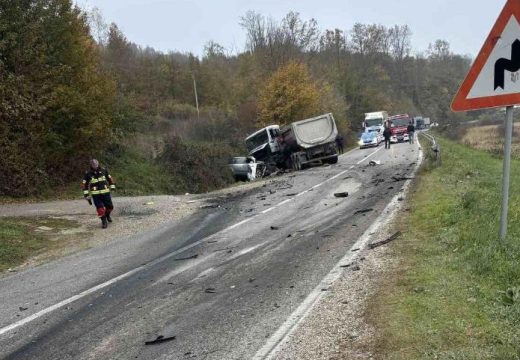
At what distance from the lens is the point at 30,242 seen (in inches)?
439

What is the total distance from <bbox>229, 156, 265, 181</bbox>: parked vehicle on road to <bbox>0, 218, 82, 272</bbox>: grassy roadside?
15474 mm

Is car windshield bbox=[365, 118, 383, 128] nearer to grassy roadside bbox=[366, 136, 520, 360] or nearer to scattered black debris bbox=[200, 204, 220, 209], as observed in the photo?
scattered black debris bbox=[200, 204, 220, 209]

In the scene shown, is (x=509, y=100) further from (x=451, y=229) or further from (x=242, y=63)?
(x=242, y=63)

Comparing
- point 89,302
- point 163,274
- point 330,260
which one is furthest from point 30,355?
point 330,260

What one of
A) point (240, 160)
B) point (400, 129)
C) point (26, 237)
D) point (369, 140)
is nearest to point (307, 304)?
point (26, 237)

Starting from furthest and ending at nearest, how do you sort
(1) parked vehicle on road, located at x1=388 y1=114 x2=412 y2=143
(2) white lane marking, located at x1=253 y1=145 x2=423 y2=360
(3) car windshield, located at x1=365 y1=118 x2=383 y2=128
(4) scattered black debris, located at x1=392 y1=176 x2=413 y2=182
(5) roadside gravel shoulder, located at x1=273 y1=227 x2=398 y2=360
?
(3) car windshield, located at x1=365 y1=118 x2=383 y2=128 → (1) parked vehicle on road, located at x1=388 y1=114 x2=412 y2=143 → (4) scattered black debris, located at x1=392 y1=176 x2=413 y2=182 → (2) white lane marking, located at x1=253 y1=145 x2=423 y2=360 → (5) roadside gravel shoulder, located at x1=273 y1=227 x2=398 y2=360

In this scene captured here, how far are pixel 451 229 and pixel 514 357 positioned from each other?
4.13 m

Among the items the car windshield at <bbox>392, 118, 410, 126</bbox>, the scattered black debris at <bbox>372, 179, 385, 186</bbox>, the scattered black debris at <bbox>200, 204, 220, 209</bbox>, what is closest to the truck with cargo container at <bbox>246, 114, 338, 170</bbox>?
the scattered black debris at <bbox>372, 179, 385, 186</bbox>

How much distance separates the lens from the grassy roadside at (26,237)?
9.77 m

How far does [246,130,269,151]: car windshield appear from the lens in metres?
31.5

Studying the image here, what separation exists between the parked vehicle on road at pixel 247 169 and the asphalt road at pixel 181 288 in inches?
662

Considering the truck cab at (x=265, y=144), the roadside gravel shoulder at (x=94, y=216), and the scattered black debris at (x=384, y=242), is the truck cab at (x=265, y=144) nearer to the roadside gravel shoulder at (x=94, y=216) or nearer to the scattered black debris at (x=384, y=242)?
the roadside gravel shoulder at (x=94, y=216)

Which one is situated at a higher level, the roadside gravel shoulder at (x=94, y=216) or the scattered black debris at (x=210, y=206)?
the roadside gravel shoulder at (x=94, y=216)

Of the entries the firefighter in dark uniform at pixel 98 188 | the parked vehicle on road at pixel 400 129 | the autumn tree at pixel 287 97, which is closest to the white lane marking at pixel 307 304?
the firefighter in dark uniform at pixel 98 188
